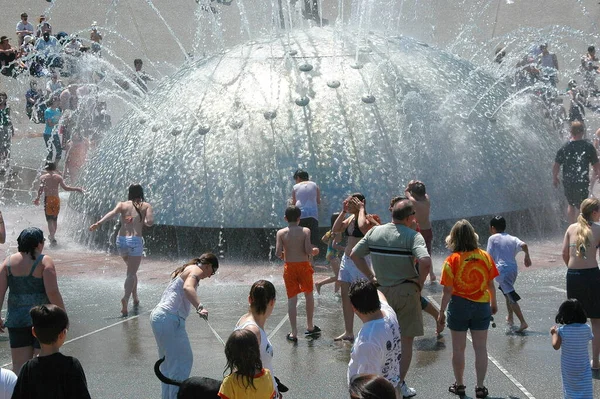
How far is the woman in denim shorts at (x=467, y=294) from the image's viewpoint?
6.28m

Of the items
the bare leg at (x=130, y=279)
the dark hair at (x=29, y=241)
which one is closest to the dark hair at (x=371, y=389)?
the dark hair at (x=29, y=241)

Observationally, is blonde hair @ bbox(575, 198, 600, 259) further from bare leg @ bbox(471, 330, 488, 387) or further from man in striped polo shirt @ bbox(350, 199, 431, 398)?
man in striped polo shirt @ bbox(350, 199, 431, 398)

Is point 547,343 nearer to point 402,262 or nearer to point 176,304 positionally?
point 402,262

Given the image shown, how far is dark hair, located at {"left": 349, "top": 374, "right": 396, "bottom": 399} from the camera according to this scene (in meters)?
3.34

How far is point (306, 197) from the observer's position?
1070 cm

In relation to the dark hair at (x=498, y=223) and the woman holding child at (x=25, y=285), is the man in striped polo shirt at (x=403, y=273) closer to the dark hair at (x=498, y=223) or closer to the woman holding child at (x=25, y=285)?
the dark hair at (x=498, y=223)

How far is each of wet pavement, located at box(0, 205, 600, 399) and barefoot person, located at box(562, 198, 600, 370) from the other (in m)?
0.46

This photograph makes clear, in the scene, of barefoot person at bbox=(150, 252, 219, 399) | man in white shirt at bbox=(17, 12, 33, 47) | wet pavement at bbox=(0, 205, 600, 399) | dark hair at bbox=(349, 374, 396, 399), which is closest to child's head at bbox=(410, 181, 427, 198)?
wet pavement at bbox=(0, 205, 600, 399)

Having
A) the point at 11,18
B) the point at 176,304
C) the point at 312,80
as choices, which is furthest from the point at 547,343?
the point at 11,18

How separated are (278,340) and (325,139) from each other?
4.43 m

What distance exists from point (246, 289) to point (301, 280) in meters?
2.19

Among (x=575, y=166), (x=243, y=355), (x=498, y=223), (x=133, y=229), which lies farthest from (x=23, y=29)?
(x=243, y=355)

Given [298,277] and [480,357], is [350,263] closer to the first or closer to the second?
[298,277]

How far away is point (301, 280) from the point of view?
817 cm
